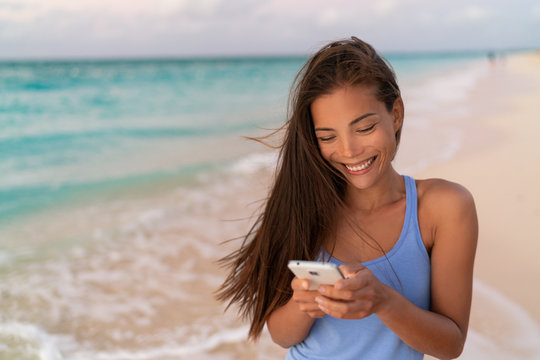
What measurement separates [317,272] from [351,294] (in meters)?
0.13

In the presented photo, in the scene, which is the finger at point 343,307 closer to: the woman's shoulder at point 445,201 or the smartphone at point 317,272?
the smartphone at point 317,272

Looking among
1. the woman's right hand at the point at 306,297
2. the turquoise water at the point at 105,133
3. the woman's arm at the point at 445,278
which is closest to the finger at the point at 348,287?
the woman's right hand at the point at 306,297

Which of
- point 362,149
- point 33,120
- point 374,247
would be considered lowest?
point 33,120

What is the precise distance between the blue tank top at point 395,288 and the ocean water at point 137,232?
181 cm

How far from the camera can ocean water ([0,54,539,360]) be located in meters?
4.19

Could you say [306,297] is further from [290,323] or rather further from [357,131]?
[357,131]

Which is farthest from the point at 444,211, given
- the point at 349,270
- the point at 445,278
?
the point at 349,270

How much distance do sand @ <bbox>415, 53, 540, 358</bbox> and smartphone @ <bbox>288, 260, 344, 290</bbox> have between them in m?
2.55

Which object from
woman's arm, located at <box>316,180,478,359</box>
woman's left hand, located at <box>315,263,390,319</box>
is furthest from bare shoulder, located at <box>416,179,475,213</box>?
woman's left hand, located at <box>315,263,390,319</box>

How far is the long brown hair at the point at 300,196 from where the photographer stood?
2.12 m

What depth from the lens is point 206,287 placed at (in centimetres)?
508

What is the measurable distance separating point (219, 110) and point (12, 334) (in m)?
15.8

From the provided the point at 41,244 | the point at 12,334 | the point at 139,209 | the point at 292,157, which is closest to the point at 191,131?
the point at 139,209

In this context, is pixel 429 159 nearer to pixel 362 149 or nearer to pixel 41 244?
pixel 41 244
